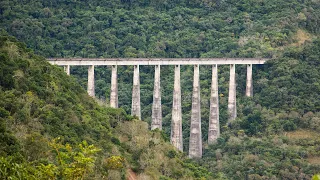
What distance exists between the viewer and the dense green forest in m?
71.6

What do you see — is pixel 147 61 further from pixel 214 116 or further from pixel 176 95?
pixel 214 116

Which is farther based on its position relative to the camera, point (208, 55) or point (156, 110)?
point (208, 55)

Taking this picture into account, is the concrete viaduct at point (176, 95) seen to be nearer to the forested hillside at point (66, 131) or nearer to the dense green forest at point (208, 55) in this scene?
the dense green forest at point (208, 55)

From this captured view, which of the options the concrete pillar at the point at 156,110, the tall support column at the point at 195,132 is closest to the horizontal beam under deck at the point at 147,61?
the concrete pillar at the point at 156,110

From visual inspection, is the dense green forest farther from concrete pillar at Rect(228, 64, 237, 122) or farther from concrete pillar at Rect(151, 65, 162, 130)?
concrete pillar at Rect(151, 65, 162, 130)

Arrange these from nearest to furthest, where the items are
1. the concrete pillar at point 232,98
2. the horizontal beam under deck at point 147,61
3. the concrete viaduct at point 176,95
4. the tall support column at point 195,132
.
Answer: the concrete viaduct at point 176,95 → the horizontal beam under deck at point 147,61 → the tall support column at point 195,132 → the concrete pillar at point 232,98

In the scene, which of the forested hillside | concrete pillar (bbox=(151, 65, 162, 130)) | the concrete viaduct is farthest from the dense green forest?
concrete pillar (bbox=(151, 65, 162, 130))

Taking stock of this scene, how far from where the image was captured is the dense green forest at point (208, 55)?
235ft

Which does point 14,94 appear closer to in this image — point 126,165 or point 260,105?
point 126,165

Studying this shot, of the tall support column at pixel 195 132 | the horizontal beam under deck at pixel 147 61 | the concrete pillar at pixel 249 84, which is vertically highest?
the horizontal beam under deck at pixel 147 61

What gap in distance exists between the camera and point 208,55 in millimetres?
97562

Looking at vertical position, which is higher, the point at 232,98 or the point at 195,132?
the point at 232,98

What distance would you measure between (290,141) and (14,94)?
3452cm

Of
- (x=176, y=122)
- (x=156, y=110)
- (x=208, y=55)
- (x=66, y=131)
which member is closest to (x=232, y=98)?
(x=176, y=122)
